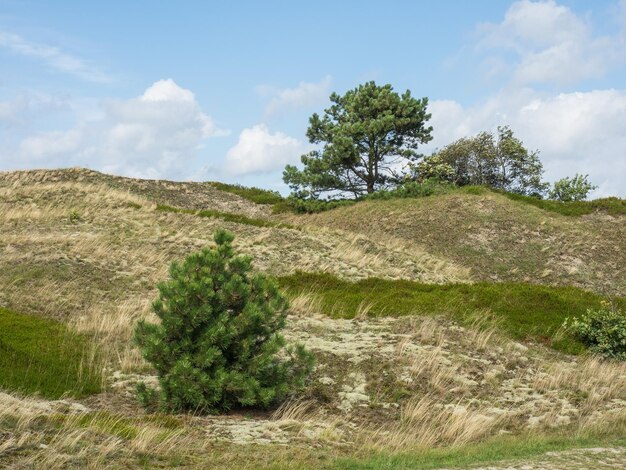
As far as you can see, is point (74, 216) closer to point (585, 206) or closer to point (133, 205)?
point (133, 205)

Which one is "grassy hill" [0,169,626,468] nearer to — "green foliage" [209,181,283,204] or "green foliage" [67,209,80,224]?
"green foliage" [67,209,80,224]

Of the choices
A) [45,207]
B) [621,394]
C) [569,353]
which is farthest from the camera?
[45,207]

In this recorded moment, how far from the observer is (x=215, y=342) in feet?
40.9

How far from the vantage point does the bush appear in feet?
39.9

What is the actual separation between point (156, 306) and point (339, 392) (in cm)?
415

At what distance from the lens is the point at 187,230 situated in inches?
1229

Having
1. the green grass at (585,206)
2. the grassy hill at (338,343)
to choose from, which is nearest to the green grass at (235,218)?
the grassy hill at (338,343)

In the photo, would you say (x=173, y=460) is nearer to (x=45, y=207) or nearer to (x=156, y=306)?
(x=156, y=306)

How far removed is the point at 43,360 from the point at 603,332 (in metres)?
15.0

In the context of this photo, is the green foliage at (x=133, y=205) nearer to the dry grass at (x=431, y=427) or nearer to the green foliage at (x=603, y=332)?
the green foliage at (x=603, y=332)

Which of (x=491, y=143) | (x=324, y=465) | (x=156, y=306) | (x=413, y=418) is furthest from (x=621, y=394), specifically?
(x=491, y=143)

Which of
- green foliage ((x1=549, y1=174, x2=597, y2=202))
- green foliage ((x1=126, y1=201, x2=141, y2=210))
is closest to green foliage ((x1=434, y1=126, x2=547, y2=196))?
green foliage ((x1=549, y1=174, x2=597, y2=202))

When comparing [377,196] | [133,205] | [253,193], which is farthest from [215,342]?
[253,193]

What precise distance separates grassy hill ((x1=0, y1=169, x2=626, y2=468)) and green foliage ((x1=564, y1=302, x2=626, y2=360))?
A: 52 cm
